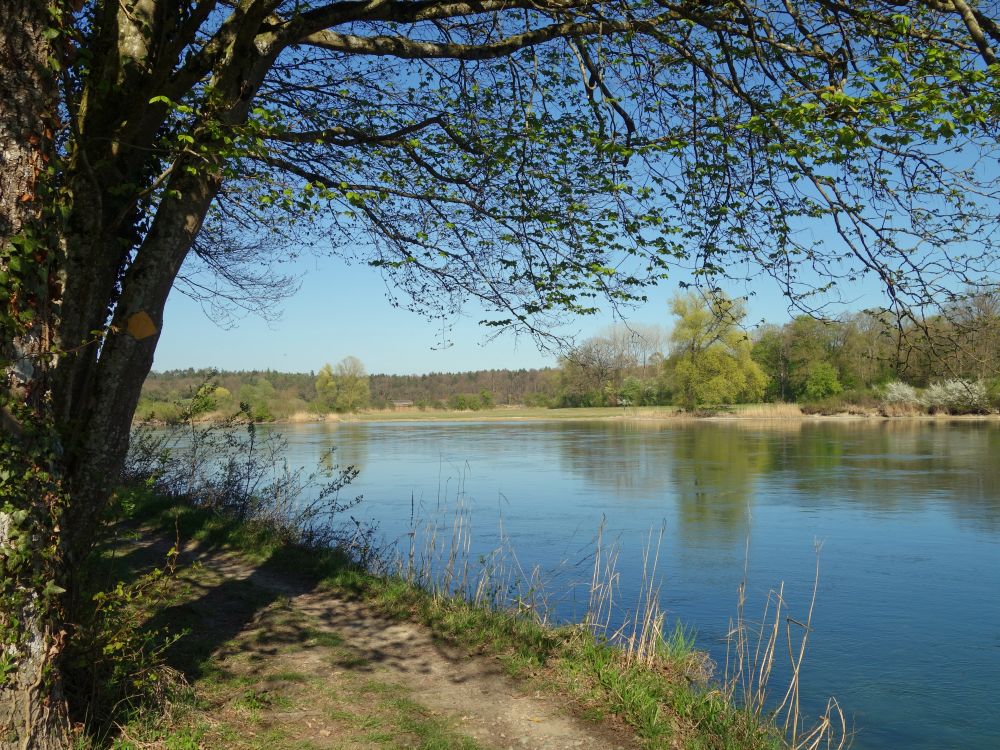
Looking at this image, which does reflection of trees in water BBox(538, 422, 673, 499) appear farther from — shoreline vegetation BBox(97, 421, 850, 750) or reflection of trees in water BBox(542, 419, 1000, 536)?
shoreline vegetation BBox(97, 421, 850, 750)

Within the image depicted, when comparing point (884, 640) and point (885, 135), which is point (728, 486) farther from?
A: point (885, 135)

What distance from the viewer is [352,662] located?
4953 mm

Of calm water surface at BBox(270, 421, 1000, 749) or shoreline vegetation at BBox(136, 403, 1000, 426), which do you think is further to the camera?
shoreline vegetation at BBox(136, 403, 1000, 426)

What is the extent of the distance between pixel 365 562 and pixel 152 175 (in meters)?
4.64

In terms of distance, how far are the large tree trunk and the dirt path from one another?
902 millimetres

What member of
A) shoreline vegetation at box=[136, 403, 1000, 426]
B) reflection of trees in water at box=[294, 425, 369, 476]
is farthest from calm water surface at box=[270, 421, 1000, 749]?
shoreline vegetation at box=[136, 403, 1000, 426]

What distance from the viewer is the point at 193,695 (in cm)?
407

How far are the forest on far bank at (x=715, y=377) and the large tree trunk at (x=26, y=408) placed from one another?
363cm

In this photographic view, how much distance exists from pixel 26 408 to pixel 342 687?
2.49 m

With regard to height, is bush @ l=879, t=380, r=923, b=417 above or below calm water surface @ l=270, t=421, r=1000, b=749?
above

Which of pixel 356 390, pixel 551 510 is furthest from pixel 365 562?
pixel 356 390

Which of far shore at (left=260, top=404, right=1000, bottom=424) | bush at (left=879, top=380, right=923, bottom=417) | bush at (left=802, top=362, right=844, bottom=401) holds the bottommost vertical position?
far shore at (left=260, top=404, right=1000, bottom=424)

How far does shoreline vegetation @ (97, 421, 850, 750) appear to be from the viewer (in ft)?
12.7

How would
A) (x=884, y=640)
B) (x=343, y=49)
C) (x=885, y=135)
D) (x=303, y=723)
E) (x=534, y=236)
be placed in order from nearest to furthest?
(x=303, y=723), (x=885, y=135), (x=343, y=49), (x=534, y=236), (x=884, y=640)
